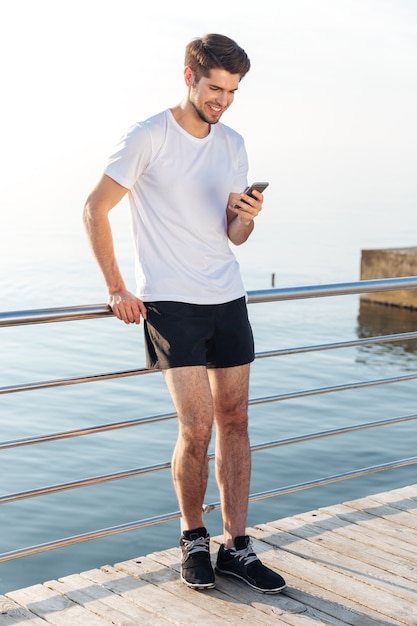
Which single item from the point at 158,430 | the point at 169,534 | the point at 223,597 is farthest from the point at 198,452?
the point at 158,430

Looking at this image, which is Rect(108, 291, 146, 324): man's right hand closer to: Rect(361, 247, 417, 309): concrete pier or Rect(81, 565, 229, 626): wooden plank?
Rect(81, 565, 229, 626): wooden plank

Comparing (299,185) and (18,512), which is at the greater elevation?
(299,185)

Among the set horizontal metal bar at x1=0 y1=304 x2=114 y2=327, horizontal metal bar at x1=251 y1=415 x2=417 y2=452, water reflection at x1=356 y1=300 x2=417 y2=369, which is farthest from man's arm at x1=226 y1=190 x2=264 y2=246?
water reflection at x1=356 y1=300 x2=417 y2=369

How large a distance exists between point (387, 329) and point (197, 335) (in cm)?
1893

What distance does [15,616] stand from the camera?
9.00 ft

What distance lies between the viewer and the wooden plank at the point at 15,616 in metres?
2.71

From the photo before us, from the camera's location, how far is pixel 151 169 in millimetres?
2760

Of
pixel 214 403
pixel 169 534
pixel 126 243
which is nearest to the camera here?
pixel 214 403

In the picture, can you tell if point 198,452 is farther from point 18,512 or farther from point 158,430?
point 158,430

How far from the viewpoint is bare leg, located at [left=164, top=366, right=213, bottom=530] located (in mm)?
2811

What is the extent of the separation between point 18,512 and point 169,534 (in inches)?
64.6

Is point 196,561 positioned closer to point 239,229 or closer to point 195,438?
point 195,438

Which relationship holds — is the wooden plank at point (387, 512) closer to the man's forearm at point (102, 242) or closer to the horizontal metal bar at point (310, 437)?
the horizontal metal bar at point (310, 437)

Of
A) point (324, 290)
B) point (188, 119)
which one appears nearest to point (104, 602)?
point (324, 290)
